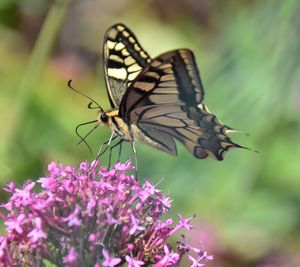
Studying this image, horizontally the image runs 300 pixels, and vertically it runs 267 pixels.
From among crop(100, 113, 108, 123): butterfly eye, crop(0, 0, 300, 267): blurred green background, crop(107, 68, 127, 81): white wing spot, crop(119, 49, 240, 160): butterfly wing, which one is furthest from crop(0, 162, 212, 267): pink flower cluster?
crop(0, 0, 300, 267): blurred green background

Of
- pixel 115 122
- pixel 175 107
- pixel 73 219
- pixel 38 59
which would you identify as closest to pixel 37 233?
pixel 73 219

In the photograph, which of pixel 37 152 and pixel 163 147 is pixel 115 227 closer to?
pixel 163 147

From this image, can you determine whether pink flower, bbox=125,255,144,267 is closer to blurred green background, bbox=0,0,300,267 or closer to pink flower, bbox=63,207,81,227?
pink flower, bbox=63,207,81,227

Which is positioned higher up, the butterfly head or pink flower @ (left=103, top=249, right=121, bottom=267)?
the butterfly head

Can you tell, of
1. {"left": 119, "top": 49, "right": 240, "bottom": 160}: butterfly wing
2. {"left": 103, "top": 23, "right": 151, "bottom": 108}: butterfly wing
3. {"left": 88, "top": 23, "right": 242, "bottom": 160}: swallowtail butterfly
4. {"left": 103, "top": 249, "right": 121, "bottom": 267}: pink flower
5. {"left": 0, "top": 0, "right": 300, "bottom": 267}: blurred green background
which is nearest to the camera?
{"left": 103, "top": 249, "right": 121, "bottom": 267}: pink flower

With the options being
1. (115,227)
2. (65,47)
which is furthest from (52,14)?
(115,227)

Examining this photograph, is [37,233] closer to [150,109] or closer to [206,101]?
[150,109]
